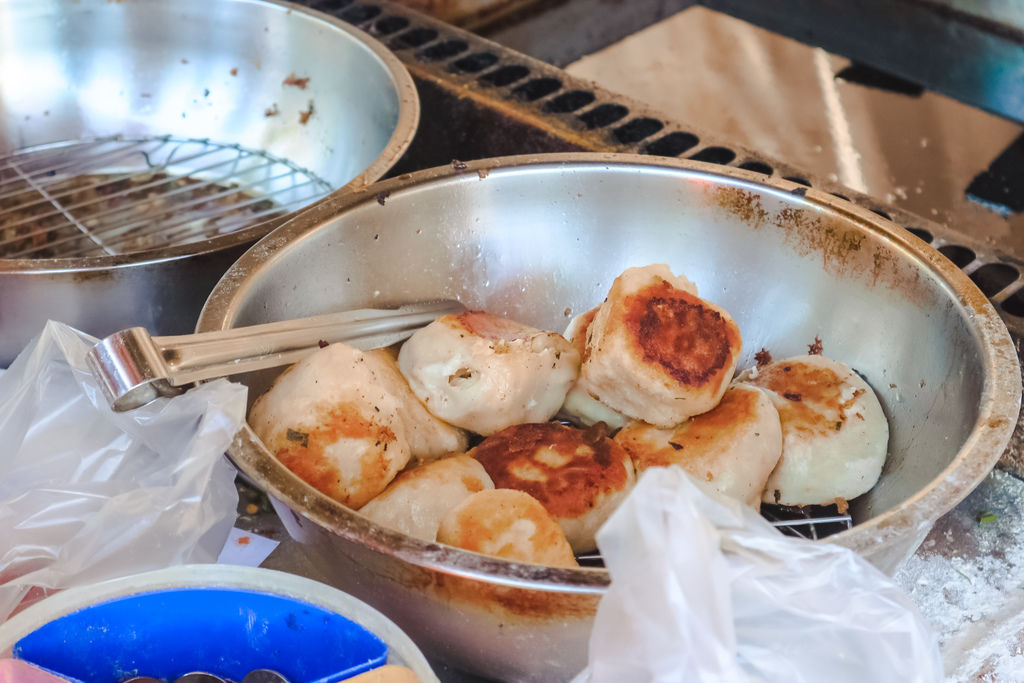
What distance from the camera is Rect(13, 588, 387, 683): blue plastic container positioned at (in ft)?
2.84

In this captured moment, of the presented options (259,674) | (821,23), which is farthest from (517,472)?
(821,23)

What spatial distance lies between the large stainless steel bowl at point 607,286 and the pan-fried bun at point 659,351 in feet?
0.71

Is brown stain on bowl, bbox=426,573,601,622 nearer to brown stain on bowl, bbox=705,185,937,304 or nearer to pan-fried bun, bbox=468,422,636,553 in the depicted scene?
pan-fried bun, bbox=468,422,636,553

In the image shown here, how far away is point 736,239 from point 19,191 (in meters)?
1.39

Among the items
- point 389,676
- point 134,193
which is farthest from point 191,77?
point 389,676

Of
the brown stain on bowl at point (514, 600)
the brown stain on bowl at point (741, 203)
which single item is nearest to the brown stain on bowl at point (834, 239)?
the brown stain on bowl at point (741, 203)

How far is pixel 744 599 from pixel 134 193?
155 cm

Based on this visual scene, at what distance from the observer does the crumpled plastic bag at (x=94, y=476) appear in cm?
100

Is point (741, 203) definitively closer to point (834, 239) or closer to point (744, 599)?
point (834, 239)

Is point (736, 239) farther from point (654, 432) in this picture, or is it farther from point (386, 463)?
point (386, 463)

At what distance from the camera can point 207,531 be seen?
3.38 ft

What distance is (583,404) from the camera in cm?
121

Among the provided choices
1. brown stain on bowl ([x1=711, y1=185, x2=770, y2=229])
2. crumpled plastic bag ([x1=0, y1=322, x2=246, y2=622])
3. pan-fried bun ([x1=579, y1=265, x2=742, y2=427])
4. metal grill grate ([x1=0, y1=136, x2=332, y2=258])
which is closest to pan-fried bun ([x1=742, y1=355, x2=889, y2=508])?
pan-fried bun ([x1=579, y1=265, x2=742, y2=427])

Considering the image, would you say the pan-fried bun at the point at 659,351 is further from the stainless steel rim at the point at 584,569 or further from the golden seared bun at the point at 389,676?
the golden seared bun at the point at 389,676
